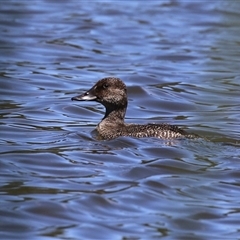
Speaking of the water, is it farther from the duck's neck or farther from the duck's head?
the duck's head

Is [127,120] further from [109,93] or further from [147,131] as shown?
[147,131]

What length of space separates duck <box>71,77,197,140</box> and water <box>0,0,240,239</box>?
0.16 meters

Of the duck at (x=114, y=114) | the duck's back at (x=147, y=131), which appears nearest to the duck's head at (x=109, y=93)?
the duck at (x=114, y=114)

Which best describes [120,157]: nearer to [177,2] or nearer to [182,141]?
[182,141]

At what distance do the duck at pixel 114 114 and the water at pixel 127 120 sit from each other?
0.16 m

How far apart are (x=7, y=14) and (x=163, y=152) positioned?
10.3 m

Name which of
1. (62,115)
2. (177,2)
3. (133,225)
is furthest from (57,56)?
(133,225)

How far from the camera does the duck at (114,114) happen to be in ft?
39.4

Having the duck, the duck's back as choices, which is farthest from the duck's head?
the duck's back

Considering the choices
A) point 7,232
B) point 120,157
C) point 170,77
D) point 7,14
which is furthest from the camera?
point 7,14

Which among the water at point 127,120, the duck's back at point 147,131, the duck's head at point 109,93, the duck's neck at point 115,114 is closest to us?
the water at point 127,120

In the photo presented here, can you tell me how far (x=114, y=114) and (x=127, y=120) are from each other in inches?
50.7

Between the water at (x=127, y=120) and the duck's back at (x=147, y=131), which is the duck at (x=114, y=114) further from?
the water at (x=127, y=120)

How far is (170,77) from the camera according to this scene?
1694 centimetres
